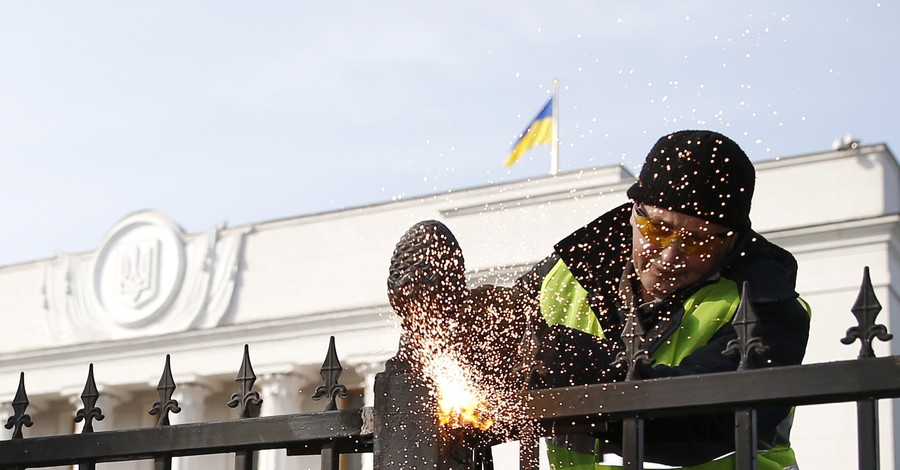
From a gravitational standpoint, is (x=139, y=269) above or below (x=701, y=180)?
above

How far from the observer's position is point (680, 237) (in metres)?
2.63

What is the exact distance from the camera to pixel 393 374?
8.36ft

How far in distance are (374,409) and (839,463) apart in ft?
66.1

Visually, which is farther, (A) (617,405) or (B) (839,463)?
(B) (839,463)

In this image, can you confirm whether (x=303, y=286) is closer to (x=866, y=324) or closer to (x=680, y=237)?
(x=680, y=237)

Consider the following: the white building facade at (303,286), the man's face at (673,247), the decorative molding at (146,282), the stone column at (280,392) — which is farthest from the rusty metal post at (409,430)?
the decorative molding at (146,282)

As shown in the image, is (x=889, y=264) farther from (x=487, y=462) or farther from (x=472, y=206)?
(x=487, y=462)

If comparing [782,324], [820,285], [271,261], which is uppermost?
[271,261]

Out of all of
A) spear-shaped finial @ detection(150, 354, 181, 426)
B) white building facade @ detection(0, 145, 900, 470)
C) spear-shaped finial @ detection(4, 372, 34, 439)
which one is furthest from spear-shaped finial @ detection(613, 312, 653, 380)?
white building facade @ detection(0, 145, 900, 470)

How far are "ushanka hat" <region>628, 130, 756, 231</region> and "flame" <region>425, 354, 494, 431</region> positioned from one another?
461 mm

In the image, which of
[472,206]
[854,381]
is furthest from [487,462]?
[472,206]

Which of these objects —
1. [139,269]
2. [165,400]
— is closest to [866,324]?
[165,400]

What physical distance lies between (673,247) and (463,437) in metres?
0.50

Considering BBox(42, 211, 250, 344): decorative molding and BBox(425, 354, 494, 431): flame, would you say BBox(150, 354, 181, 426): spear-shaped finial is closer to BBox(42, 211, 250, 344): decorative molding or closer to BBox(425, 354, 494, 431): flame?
BBox(425, 354, 494, 431): flame
